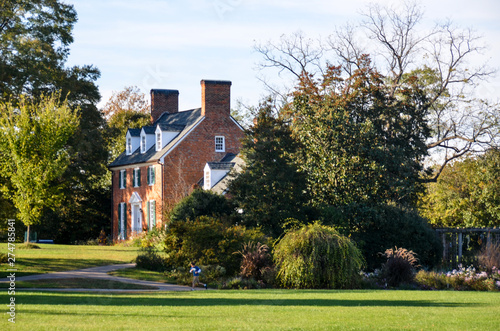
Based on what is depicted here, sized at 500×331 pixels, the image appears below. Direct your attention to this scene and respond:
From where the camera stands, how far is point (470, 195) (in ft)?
120

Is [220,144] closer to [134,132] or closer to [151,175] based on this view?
[151,175]

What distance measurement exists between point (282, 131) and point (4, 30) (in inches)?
720

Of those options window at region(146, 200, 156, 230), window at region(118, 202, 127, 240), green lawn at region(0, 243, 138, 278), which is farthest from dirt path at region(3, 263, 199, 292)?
window at region(118, 202, 127, 240)

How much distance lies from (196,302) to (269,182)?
1051 cm

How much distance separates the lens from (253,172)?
82.0 feet

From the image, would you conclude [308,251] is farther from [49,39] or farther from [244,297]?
[49,39]

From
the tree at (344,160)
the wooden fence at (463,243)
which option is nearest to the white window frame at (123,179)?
the tree at (344,160)

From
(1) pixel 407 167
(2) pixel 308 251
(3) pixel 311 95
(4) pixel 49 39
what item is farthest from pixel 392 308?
(4) pixel 49 39

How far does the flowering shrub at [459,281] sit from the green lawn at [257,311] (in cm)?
264

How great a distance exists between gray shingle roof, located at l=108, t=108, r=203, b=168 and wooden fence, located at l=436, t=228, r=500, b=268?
22.9 m

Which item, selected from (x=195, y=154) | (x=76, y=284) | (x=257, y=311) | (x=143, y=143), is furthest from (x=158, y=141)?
(x=257, y=311)

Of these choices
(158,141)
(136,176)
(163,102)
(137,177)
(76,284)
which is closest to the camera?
(76,284)

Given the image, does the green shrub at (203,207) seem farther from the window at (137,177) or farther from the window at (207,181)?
the window at (137,177)

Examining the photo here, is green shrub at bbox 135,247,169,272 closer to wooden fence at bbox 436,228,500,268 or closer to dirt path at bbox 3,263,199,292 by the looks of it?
dirt path at bbox 3,263,199,292
